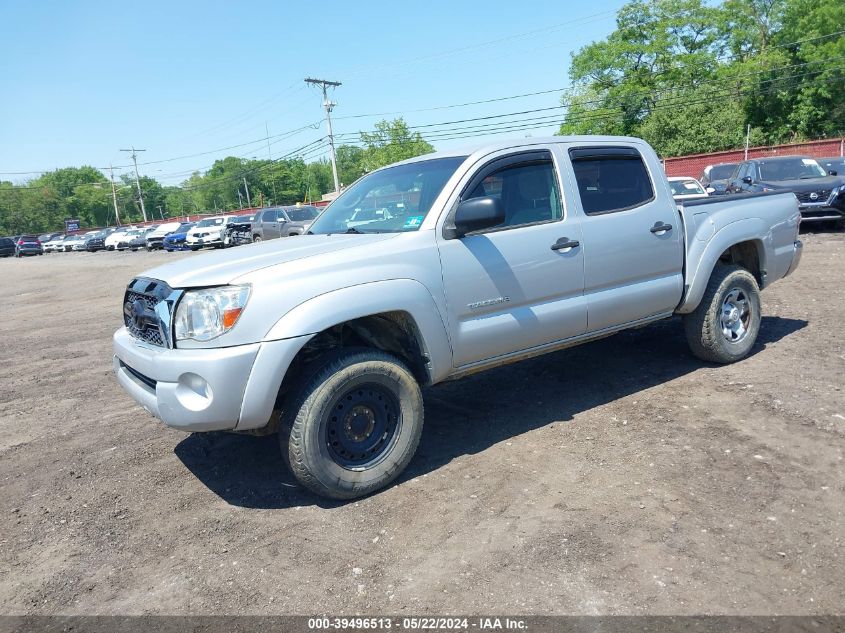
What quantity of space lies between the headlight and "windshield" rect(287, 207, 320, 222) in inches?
802

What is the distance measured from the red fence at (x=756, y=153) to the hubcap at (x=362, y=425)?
2771 cm

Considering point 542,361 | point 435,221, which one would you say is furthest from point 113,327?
point 435,221

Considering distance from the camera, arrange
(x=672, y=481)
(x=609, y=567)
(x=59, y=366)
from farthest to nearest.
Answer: (x=59, y=366), (x=672, y=481), (x=609, y=567)

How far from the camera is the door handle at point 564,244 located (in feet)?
14.4

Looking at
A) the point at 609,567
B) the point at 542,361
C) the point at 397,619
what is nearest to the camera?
the point at 397,619

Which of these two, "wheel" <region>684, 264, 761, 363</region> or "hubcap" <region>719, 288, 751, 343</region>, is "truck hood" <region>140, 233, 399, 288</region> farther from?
"hubcap" <region>719, 288, 751, 343</region>

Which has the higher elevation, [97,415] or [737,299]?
[737,299]

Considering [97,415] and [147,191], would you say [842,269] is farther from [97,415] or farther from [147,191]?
[147,191]

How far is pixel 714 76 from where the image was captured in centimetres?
5331

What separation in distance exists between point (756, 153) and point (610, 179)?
3045 centimetres

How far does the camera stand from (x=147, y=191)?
139 meters

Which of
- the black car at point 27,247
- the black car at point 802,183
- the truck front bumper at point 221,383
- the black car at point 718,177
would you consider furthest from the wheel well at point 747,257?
the black car at point 27,247

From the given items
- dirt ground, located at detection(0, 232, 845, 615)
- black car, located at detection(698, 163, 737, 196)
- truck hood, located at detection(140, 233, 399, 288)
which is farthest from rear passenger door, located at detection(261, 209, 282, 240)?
truck hood, located at detection(140, 233, 399, 288)

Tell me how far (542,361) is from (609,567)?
11.1ft
